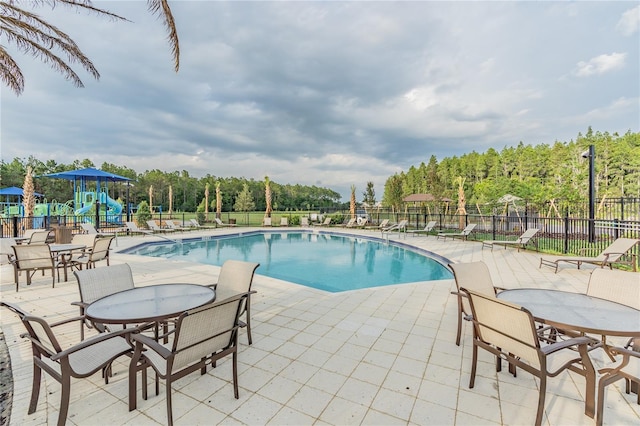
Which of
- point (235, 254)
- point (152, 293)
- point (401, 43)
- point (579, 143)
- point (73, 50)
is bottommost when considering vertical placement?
point (235, 254)

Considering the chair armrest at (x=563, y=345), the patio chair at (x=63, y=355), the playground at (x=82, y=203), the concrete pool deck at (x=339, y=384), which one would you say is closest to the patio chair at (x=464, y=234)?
the concrete pool deck at (x=339, y=384)

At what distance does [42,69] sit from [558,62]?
14.1 metres

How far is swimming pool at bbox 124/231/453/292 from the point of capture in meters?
6.92

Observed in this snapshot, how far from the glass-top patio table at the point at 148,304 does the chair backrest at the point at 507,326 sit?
6.65 feet

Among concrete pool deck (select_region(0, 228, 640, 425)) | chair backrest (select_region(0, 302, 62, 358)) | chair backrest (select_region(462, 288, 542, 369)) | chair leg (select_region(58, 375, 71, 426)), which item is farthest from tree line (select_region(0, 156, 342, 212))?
chair leg (select_region(58, 375, 71, 426))

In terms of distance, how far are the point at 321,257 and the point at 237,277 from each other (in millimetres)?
6893

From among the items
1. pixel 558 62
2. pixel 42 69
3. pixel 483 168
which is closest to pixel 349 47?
pixel 558 62

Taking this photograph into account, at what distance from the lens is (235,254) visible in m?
10.2

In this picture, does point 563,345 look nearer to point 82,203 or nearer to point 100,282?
point 100,282

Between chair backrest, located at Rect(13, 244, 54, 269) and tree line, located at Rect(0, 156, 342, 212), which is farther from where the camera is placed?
tree line, located at Rect(0, 156, 342, 212)

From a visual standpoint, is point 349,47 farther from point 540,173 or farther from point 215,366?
point 540,173

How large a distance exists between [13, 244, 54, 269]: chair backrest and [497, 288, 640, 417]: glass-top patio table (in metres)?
6.57

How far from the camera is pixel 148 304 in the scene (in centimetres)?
213

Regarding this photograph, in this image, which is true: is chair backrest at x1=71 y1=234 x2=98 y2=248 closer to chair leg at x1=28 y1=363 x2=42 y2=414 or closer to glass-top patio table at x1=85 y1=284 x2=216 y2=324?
glass-top patio table at x1=85 y1=284 x2=216 y2=324
